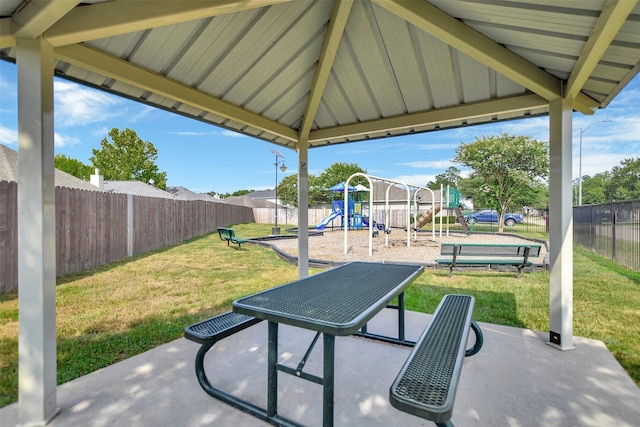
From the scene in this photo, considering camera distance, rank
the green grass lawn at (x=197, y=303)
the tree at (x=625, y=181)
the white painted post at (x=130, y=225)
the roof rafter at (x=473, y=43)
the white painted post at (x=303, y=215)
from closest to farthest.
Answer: the roof rafter at (x=473, y=43)
the green grass lawn at (x=197, y=303)
the white painted post at (x=303, y=215)
the white painted post at (x=130, y=225)
the tree at (x=625, y=181)

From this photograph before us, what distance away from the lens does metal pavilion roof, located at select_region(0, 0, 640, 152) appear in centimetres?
183

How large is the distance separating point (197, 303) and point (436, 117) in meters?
4.41

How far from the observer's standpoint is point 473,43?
2332mm

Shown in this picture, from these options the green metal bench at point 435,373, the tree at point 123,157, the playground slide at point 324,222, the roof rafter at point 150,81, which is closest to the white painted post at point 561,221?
the green metal bench at point 435,373

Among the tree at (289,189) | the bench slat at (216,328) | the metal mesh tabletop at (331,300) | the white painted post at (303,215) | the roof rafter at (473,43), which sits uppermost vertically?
the tree at (289,189)

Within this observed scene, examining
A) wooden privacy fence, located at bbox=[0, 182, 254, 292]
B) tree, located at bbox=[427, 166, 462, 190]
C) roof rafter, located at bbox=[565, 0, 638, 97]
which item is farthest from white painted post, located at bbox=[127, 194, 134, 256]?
tree, located at bbox=[427, 166, 462, 190]

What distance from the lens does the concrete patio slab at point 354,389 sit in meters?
2.03

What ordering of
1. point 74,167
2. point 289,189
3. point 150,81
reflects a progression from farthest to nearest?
point 289,189 → point 74,167 → point 150,81

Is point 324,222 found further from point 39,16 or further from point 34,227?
point 39,16

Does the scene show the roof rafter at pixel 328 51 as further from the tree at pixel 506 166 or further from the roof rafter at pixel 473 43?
the tree at pixel 506 166

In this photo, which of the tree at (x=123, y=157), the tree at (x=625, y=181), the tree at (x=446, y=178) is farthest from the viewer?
the tree at (x=446, y=178)

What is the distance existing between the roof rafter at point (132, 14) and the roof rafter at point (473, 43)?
0.92m

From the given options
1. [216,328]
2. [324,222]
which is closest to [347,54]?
[216,328]

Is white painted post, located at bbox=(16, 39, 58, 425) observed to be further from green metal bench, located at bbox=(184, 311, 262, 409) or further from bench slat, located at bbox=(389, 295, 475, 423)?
bench slat, located at bbox=(389, 295, 475, 423)
